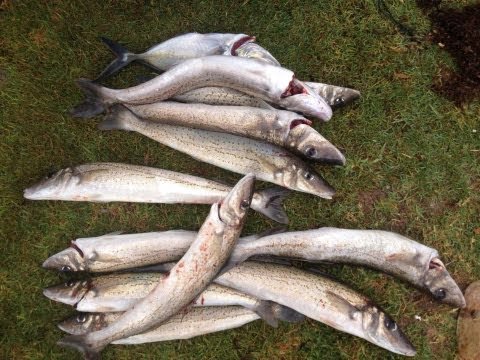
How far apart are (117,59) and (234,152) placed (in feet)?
4.93

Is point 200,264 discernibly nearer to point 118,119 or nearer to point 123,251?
point 123,251

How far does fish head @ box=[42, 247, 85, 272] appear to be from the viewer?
4.51 meters

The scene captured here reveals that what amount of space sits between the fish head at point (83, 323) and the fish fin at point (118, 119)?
1802mm

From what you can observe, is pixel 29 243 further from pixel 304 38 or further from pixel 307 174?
pixel 304 38

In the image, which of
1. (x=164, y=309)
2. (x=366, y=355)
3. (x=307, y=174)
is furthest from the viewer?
(x=366, y=355)

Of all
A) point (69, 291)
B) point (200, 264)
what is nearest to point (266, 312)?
point (200, 264)

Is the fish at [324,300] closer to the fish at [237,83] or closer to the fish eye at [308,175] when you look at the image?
the fish eye at [308,175]

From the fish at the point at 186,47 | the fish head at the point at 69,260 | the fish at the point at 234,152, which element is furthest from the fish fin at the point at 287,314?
the fish at the point at 186,47

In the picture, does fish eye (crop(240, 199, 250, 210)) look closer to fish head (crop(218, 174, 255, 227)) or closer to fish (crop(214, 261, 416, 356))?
fish head (crop(218, 174, 255, 227))

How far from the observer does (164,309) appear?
13.0 feet

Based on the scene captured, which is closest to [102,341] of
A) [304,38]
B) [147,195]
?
[147,195]

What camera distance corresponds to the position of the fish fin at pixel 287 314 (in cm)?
434

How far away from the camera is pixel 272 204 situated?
4484 mm

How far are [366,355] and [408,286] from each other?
0.79 metres
